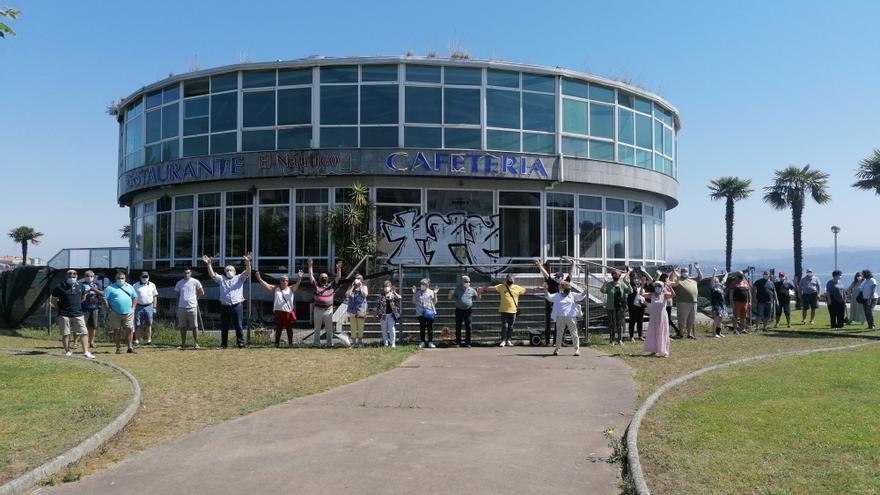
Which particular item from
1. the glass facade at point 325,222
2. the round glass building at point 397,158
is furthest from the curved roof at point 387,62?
the glass facade at point 325,222

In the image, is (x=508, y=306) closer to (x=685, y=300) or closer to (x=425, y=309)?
(x=425, y=309)

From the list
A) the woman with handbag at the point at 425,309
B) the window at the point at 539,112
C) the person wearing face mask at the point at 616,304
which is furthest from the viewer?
the window at the point at 539,112

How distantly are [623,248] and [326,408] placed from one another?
18479mm

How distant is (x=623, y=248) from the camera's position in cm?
2530

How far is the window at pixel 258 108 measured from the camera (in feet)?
74.5

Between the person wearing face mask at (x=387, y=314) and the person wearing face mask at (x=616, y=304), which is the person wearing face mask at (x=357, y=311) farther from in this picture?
the person wearing face mask at (x=616, y=304)

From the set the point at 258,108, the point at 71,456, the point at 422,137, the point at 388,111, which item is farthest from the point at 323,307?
the point at 258,108

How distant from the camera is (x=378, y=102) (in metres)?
22.3

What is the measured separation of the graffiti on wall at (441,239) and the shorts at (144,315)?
7.94 meters

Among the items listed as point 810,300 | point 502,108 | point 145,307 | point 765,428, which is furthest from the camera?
point 502,108

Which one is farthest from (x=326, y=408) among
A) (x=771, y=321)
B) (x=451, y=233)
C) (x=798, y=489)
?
(x=771, y=321)

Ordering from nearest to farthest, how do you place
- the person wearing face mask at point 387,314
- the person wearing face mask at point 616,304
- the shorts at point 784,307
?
the person wearing face mask at point 387,314 < the person wearing face mask at point 616,304 < the shorts at point 784,307

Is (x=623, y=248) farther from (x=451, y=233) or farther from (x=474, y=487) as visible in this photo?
(x=474, y=487)

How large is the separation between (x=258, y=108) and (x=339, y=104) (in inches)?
108
